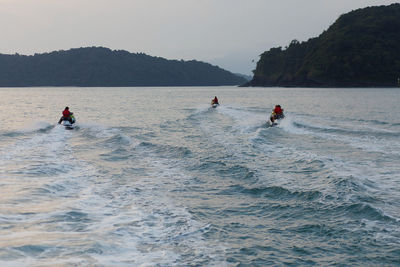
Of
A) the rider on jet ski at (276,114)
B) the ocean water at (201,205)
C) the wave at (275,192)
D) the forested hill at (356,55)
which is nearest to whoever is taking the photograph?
the ocean water at (201,205)

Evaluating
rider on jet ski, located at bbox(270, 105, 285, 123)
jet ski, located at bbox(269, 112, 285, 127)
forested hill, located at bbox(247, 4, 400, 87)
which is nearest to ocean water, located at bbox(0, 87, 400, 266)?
jet ski, located at bbox(269, 112, 285, 127)

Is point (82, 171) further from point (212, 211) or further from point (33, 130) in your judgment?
point (33, 130)

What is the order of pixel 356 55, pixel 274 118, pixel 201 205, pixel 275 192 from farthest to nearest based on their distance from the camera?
pixel 356 55, pixel 274 118, pixel 275 192, pixel 201 205

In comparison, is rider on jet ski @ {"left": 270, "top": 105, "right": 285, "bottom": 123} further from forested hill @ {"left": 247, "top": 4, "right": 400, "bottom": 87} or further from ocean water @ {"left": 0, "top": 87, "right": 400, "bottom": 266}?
forested hill @ {"left": 247, "top": 4, "right": 400, "bottom": 87}

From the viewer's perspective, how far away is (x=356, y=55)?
5728 inches

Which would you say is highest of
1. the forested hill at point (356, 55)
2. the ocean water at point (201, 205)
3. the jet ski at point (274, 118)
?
the forested hill at point (356, 55)

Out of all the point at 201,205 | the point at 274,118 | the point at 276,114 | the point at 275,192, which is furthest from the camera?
the point at 276,114

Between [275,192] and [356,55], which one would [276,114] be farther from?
[356,55]

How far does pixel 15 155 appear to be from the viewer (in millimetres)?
17359

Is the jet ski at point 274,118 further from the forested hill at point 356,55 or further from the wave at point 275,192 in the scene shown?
the forested hill at point 356,55

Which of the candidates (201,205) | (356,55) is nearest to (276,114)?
(201,205)

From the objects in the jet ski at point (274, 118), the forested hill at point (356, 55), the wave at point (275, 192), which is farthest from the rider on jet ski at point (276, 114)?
the forested hill at point (356, 55)

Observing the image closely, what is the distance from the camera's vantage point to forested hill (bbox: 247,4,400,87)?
13912 cm

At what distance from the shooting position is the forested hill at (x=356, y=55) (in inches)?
5477
